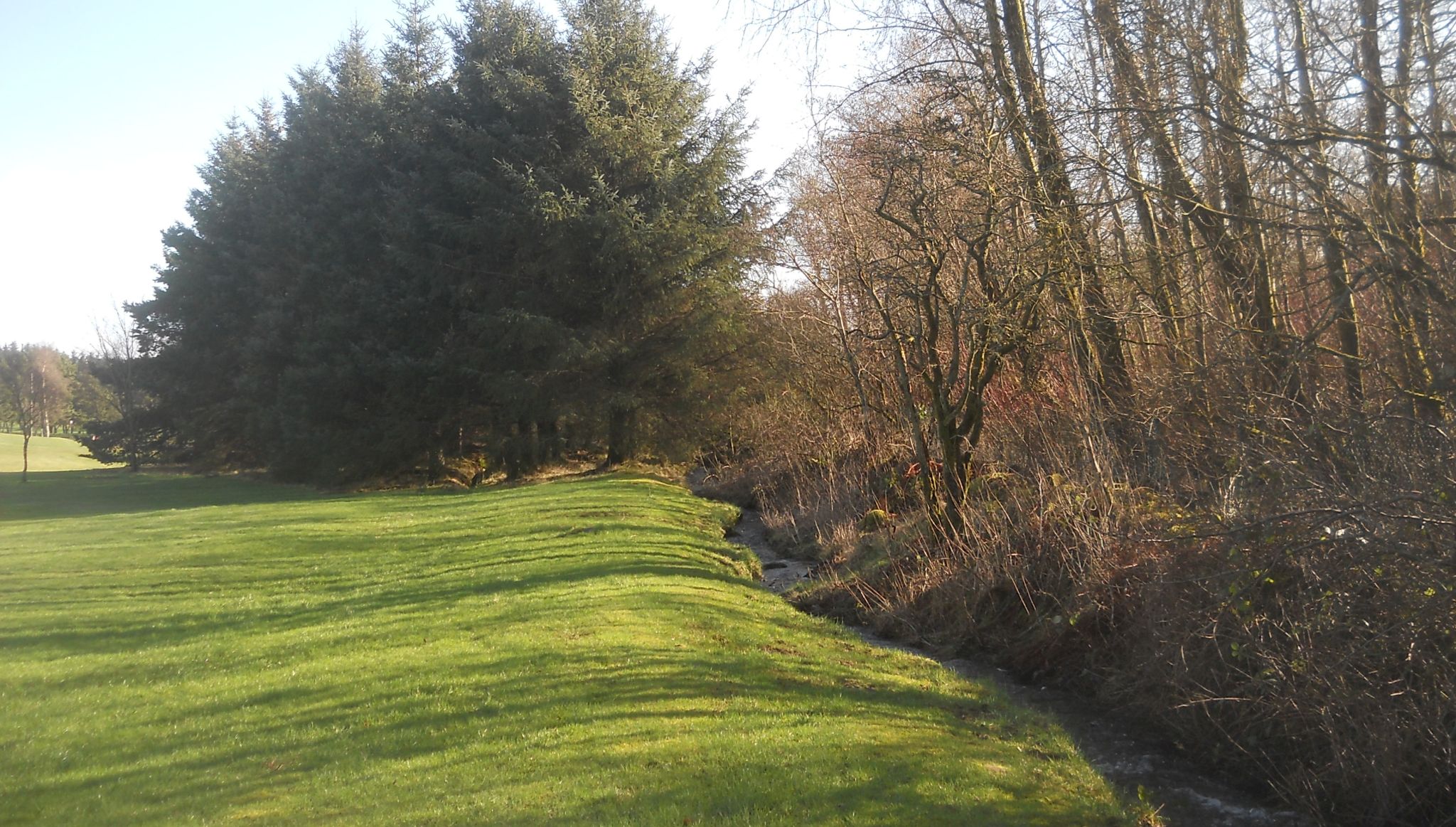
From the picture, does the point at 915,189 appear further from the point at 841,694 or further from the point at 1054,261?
the point at 841,694

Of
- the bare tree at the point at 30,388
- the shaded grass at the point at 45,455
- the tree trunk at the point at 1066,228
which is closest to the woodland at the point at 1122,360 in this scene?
the tree trunk at the point at 1066,228

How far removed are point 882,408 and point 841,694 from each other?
1178 cm

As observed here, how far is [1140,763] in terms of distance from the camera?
837 cm

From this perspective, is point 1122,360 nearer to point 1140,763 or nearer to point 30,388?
point 1140,763

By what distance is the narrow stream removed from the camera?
730 centimetres

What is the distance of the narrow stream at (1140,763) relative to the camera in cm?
730

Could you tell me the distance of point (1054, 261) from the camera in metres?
12.3

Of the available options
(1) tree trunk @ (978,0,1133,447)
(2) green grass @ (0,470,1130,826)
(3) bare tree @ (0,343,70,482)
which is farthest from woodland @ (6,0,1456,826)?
(3) bare tree @ (0,343,70,482)

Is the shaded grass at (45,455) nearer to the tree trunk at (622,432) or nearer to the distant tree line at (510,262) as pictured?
the distant tree line at (510,262)

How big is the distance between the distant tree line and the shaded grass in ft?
61.4

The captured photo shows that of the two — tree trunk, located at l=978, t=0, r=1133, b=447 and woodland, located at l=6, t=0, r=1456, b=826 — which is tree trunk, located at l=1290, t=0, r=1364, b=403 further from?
tree trunk, located at l=978, t=0, r=1133, b=447

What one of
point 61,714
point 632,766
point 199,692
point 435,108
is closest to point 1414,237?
point 632,766

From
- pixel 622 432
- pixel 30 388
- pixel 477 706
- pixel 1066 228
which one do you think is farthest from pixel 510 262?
pixel 30 388

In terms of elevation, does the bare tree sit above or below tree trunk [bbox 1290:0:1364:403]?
above
